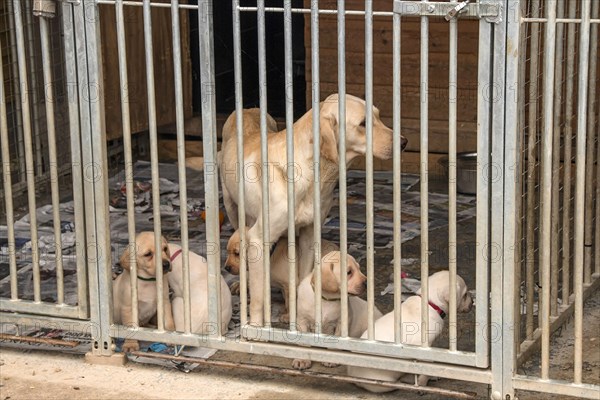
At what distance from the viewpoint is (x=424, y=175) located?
4340 mm

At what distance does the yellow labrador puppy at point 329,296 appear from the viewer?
4.92 metres

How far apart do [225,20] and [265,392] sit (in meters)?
5.43

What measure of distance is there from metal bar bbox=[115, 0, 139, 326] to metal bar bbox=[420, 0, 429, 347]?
1305mm

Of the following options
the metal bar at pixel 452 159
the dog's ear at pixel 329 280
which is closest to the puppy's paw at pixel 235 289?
the dog's ear at pixel 329 280

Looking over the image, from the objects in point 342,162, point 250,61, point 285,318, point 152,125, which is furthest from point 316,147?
point 250,61

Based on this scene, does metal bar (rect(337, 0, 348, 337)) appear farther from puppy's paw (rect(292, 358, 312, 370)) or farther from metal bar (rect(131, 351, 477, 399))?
puppy's paw (rect(292, 358, 312, 370))

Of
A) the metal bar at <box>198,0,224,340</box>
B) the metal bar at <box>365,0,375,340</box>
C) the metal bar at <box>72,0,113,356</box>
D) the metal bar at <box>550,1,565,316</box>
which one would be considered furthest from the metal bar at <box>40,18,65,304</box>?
the metal bar at <box>550,1,565,316</box>

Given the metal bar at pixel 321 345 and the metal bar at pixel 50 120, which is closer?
the metal bar at pixel 321 345

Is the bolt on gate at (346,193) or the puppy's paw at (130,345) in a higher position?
the bolt on gate at (346,193)

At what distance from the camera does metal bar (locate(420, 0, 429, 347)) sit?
13.9 feet

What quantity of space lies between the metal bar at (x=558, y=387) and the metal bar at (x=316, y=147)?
2.89ft

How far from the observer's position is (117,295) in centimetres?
539

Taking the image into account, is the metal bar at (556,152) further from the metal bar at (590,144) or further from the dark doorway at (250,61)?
the dark doorway at (250,61)

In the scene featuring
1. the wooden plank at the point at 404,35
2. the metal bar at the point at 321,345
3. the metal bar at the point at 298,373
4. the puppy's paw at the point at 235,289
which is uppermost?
the wooden plank at the point at 404,35
